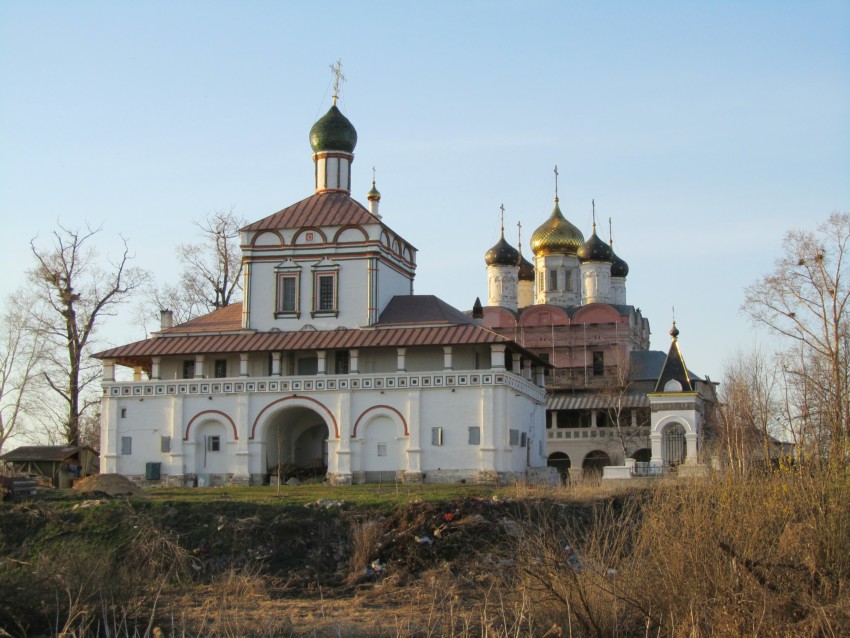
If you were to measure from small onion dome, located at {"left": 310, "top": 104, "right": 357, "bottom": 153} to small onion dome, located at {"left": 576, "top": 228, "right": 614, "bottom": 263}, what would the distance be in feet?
70.8

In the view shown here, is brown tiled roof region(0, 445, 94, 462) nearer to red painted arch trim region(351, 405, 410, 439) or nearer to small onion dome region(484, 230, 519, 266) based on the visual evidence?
red painted arch trim region(351, 405, 410, 439)

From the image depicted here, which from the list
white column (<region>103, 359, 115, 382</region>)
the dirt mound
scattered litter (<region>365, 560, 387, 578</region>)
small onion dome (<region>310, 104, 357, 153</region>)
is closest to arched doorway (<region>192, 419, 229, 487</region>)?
white column (<region>103, 359, 115, 382</region>)

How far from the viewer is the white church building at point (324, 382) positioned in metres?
36.5

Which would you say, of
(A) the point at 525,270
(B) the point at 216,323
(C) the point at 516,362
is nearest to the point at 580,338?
(A) the point at 525,270

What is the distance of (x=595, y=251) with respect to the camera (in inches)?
2403

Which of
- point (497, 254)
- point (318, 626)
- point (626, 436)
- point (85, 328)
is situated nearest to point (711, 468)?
point (318, 626)

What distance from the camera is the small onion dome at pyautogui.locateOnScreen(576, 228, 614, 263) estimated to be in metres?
61.0

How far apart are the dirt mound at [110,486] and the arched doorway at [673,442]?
15.1m

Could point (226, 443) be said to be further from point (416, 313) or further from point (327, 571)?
point (327, 571)

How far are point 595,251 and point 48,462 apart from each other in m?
31.7

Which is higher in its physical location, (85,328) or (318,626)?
(85,328)

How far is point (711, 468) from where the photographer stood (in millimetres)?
15219

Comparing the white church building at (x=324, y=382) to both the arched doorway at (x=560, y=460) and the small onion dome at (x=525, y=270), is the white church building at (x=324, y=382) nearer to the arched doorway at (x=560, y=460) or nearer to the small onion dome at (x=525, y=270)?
the arched doorway at (x=560, y=460)

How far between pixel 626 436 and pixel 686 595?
4084cm
